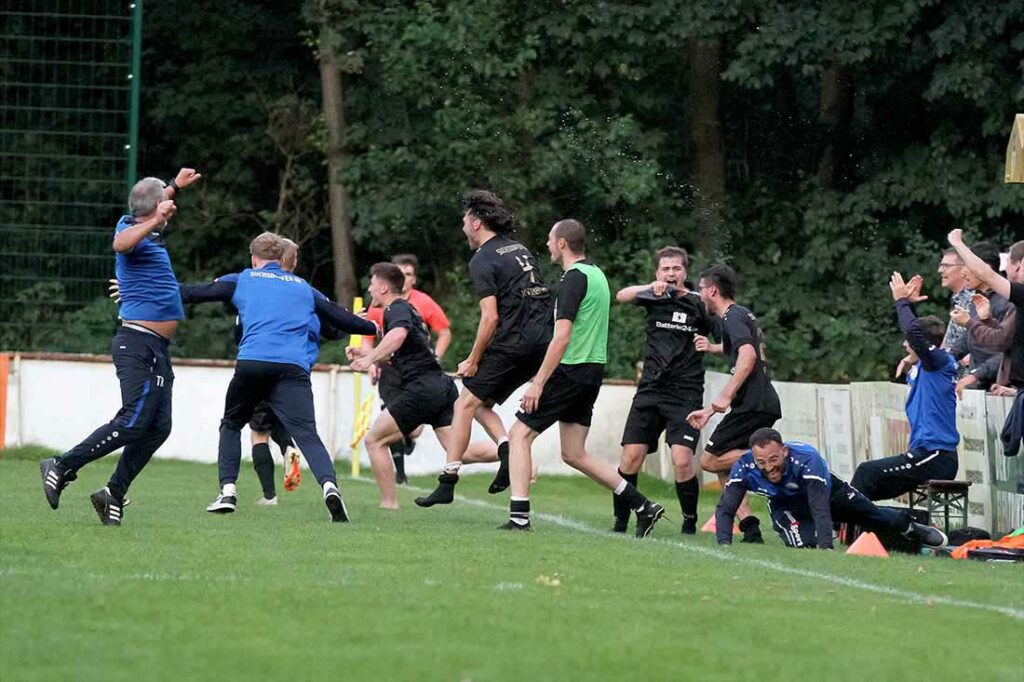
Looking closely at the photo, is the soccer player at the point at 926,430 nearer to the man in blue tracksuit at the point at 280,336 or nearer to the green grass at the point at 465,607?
the green grass at the point at 465,607

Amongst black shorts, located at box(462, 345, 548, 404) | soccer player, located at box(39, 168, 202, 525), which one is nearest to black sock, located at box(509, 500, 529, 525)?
black shorts, located at box(462, 345, 548, 404)

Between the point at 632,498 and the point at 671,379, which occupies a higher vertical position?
the point at 671,379

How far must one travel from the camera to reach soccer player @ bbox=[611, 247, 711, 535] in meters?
12.5

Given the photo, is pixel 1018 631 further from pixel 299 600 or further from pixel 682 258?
pixel 682 258

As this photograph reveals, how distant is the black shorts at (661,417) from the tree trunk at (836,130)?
14.6 metres

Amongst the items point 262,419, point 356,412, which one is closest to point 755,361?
point 262,419

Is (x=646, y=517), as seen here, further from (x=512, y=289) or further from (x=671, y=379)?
(x=512, y=289)

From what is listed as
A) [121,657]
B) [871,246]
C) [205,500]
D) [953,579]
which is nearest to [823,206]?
[871,246]

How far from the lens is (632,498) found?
1198cm

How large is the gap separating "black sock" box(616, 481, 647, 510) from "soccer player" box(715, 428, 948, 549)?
0.53 meters

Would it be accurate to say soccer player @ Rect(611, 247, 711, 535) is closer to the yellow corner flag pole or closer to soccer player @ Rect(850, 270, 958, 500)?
soccer player @ Rect(850, 270, 958, 500)

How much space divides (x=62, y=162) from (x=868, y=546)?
14.9 m

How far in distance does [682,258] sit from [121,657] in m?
7.13

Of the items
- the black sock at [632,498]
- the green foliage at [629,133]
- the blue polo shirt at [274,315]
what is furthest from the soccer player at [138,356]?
the green foliage at [629,133]
